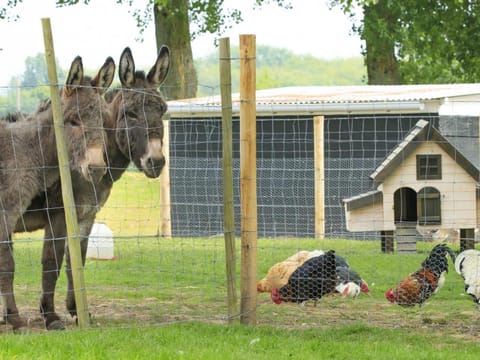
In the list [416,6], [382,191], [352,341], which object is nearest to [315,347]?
[352,341]

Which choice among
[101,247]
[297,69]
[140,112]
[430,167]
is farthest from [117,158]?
[297,69]

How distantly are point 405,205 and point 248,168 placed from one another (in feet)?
22.2

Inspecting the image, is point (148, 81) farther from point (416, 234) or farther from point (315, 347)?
point (416, 234)

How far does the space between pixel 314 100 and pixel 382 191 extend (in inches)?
138

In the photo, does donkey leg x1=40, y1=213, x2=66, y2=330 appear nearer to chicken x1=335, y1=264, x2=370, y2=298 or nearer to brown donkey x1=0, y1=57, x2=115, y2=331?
brown donkey x1=0, y1=57, x2=115, y2=331

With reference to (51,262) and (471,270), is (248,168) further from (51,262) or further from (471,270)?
(471,270)

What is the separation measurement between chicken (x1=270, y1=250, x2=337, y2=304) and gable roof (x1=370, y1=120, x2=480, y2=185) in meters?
3.73

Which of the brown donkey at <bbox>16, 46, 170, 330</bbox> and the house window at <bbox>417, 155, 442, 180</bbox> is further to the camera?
the house window at <bbox>417, 155, 442, 180</bbox>

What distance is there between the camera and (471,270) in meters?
10.0

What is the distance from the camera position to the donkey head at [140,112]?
9444mm

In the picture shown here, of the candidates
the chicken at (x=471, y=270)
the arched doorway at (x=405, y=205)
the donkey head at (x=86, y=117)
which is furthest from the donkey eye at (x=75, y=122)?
the arched doorway at (x=405, y=205)

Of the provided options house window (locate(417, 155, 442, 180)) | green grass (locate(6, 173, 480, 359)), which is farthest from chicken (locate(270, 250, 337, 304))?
house window (locate(417, 155, 442, 180))

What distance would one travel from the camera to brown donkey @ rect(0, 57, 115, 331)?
894 cm

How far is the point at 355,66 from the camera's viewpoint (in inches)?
4781
